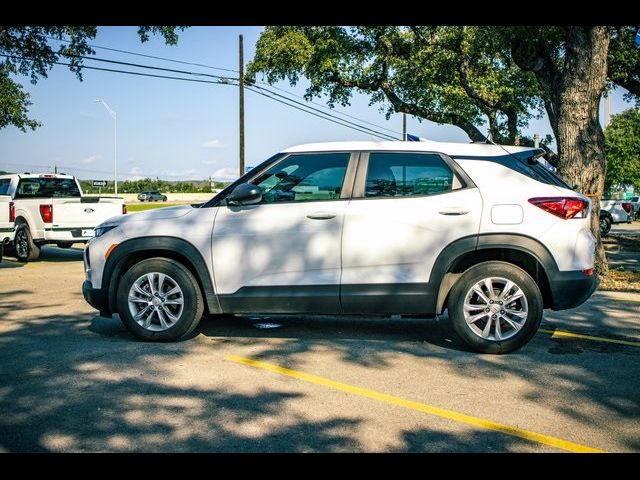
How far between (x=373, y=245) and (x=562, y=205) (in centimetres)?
168

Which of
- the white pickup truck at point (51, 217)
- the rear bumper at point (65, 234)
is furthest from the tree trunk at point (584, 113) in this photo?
the rear bumper at point (65, 234)

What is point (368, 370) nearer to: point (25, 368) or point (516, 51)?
point (25, 368)

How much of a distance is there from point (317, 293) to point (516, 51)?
11392 millimetres

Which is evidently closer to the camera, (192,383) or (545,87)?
(192,383)

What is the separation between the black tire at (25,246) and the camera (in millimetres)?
14531

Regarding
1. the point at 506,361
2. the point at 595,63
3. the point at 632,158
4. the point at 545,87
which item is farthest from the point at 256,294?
the point at 632,158

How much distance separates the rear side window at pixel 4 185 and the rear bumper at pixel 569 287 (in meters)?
13.3

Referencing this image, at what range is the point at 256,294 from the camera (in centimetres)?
602

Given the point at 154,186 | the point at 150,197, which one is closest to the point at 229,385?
the point at 150,197

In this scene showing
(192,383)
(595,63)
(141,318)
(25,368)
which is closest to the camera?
(192,383)

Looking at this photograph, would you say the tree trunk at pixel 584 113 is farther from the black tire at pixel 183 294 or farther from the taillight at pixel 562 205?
the black tire at pixel 183 294

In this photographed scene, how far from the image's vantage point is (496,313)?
5.82m

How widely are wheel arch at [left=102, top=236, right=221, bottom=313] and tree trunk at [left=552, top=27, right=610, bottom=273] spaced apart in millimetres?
7506

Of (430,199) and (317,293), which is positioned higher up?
(430,199)
